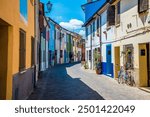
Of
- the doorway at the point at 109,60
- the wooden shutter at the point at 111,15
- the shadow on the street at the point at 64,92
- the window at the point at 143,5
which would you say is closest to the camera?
the shadow on the street at the point at 64,92

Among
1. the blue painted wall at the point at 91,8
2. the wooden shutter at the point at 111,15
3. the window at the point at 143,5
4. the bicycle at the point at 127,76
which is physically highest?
the blue painted wall at the point at 91,8

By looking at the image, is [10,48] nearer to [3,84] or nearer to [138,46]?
[3,84]

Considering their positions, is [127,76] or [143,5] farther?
[127,76]

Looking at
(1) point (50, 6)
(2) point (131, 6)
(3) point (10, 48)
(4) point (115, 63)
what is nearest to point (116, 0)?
Result: (2) point (131, 6)

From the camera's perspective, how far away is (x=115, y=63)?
736 inches

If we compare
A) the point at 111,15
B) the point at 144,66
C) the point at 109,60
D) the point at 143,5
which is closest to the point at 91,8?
the point at 109,60

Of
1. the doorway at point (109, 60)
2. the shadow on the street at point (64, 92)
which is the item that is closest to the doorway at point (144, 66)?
the shadow on the street at point (64, 92)

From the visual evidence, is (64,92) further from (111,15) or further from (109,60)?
(109,60)

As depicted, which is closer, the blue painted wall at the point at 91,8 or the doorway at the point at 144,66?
the doorway at the point at 144,66

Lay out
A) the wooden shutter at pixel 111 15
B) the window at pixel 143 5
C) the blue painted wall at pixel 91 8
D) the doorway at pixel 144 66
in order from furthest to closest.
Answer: the blue painted wall at pixel 91 8, the wooden shutter at pixel 111 15, the doorway at pixel 144 66, the window at pixel 143 5

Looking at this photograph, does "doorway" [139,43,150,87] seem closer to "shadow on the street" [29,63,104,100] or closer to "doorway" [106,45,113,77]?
"shadow on the street" [29,63,104,100]

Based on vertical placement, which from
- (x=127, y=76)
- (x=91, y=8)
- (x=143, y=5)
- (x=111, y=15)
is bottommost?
(x=127, y=76)

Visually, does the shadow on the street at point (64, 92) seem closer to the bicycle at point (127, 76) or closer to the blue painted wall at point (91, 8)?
the bicycle at point (127, 76)

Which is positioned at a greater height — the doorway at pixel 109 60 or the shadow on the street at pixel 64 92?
the doorway at pixel 109 60
